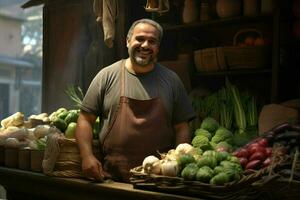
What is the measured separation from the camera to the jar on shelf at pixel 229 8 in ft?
14.2

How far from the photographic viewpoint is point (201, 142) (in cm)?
346

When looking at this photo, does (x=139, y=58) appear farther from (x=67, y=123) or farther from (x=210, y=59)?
(x=210, y=59)

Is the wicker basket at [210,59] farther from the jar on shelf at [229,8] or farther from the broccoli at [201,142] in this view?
the broccoli at [201,142]

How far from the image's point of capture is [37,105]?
923cm

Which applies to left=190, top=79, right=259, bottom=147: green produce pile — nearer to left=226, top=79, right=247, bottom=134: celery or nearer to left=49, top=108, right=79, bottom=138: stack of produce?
left=226, top=79, right=247, bottom=134: celery

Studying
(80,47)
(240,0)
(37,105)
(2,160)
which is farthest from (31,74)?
(240,0)

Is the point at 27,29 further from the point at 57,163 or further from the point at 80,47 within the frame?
the point at 57,163

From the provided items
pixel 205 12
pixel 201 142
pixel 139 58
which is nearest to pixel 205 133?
pixel 201 142

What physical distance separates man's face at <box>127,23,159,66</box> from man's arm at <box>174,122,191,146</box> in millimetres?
556

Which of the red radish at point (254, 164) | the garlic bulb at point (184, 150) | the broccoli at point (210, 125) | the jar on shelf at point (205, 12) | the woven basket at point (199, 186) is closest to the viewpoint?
the woven basket at point (199, 186)

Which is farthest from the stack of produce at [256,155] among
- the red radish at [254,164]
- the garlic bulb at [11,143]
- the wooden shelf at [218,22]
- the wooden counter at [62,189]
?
the garlic bulb at [11,143]

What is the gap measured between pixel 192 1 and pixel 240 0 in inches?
21.8

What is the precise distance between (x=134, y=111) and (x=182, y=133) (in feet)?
1.42

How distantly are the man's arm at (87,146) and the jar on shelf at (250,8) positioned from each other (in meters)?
1.90
